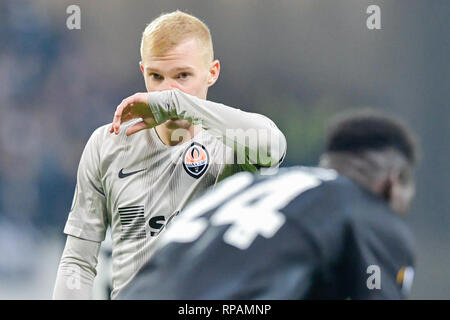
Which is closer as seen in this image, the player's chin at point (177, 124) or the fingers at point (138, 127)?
the fingers at point (138, 127)

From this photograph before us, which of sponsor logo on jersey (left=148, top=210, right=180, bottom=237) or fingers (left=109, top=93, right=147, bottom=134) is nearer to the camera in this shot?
fingers (left=109, top=93, right=147, bottom=134)

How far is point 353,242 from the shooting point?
5.11 feet

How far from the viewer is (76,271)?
2.56 m

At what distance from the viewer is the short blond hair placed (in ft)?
8.35

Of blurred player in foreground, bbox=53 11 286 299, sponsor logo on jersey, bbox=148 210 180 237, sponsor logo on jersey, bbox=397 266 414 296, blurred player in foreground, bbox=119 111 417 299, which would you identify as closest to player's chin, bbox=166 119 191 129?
blurred player in foreground, bbox=53 11 286 299

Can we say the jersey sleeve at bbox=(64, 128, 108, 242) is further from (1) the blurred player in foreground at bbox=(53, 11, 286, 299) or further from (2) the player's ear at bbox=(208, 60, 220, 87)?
(2) the player's ear at bbox=(208, 60, 220, 87)

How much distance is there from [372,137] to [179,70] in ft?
3.27

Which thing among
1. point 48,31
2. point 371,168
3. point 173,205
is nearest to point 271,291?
point 371,168

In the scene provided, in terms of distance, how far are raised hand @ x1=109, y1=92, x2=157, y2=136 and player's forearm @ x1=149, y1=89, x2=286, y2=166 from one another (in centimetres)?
5

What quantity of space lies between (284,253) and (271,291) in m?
0.09

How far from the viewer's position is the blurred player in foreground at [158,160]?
2.33 m

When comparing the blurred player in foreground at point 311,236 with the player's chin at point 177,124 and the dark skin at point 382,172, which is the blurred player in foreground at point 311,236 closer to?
the dark skin at point 382,172

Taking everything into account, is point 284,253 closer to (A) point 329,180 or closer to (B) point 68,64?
(A) point 329,180

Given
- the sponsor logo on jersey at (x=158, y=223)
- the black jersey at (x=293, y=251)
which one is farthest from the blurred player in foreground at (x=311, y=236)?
the sponsor logo on jersey at (x=158, y=223)
